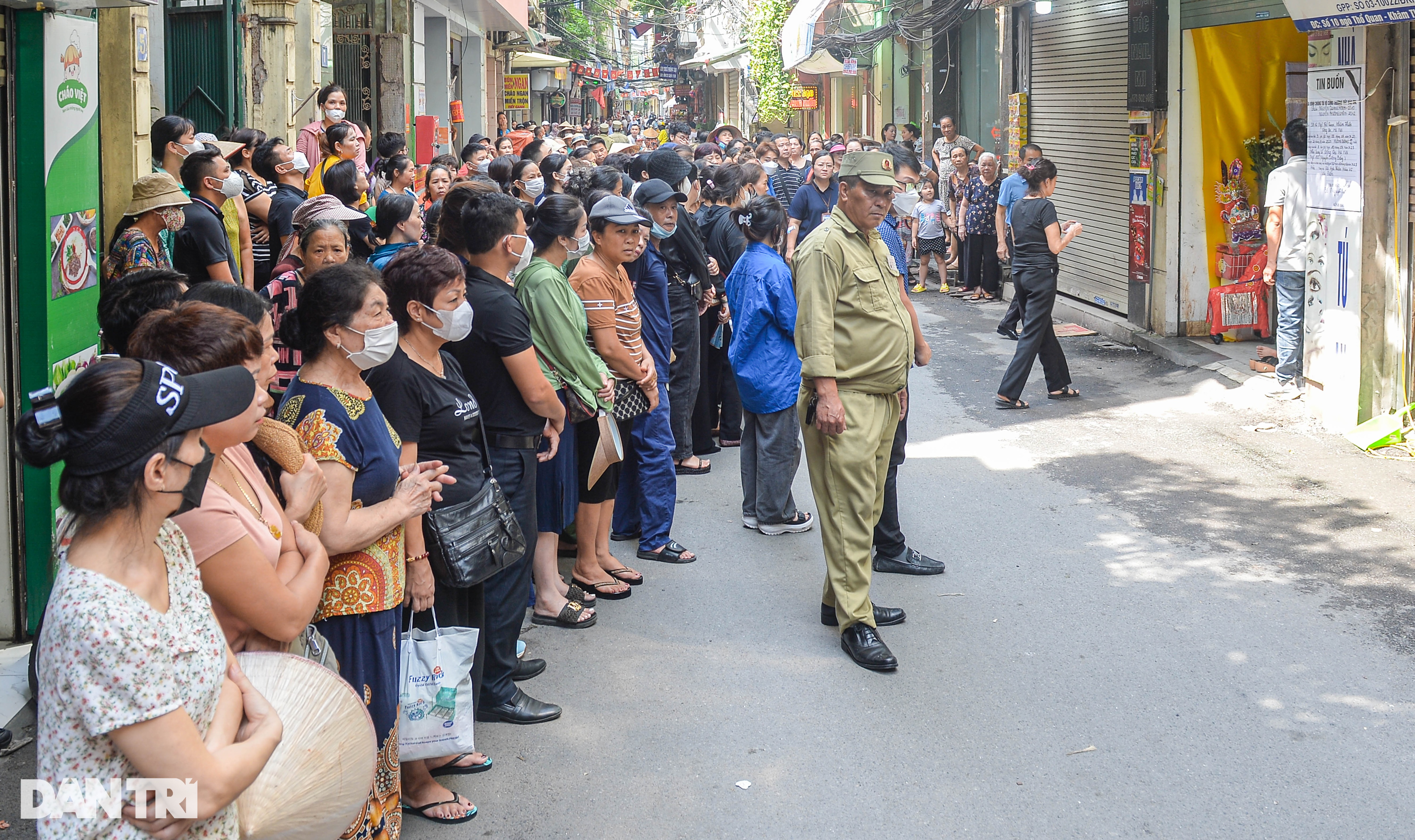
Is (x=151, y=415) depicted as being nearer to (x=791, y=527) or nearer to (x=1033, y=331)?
(x=791, y=527)

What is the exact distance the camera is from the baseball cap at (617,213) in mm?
5906

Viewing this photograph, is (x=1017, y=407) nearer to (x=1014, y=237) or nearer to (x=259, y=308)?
(x=1014, y=237)

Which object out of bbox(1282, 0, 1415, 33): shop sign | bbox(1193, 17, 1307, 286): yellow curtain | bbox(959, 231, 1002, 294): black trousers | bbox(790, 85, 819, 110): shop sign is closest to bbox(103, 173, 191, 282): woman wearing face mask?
bbox(1282, 0, 1415, 33): shop sign

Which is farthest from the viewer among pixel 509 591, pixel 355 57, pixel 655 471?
pixel 355 57

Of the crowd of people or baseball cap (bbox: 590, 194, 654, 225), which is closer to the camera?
the crowd of people

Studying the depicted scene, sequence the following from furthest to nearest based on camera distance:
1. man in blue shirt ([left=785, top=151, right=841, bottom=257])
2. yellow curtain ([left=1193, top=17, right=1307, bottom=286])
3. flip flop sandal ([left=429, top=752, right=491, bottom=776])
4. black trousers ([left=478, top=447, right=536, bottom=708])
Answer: yellow curtain ([left=1193, top=17, right=1307, bottom=286]) → man in blue shirt ([left=785, top=151, right=841, bottom=257]) → black trousers ([left=478, top=447, right=536, bottom=708]) → flip flop sandal ([left=429, top=752, right=491, bottom=776])

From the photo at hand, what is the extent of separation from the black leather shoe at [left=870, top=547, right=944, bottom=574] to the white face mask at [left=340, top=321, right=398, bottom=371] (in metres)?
3.26

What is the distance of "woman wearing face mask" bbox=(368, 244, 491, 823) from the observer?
3832 mm

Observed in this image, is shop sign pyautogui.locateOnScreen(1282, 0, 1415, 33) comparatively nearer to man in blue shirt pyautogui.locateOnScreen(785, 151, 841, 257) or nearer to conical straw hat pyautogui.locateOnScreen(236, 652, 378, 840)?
man in blue shirt pyautogui.locateOnScreen(785, 151, 841, 257)

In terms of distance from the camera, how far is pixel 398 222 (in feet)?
19.0

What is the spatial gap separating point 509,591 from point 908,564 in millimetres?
2394

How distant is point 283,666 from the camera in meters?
2.63

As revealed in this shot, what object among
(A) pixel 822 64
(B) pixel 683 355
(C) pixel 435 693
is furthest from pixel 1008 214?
(A) pixel 822 64

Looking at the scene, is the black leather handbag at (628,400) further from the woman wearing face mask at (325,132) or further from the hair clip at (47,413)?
the woman wearing face mask at (325,132)
